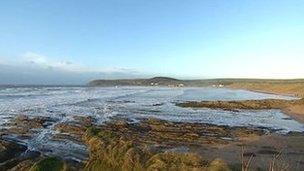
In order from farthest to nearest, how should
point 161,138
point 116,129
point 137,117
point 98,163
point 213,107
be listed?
point 213,107, point 137,117, point 116,129, point 161,138, point 98,163

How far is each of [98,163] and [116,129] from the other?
1289 cm

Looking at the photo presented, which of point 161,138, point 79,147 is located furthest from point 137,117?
point 79,147

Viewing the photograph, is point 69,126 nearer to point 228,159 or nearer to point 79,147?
point 79,147

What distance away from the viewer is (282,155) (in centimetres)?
1923

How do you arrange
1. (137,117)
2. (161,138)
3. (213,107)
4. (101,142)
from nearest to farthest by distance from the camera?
(101,142) → (161,138) → (137,117) → (213,107)

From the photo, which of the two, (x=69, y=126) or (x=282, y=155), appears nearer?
(x=282, y=155)

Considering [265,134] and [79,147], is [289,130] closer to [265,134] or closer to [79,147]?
[265,134]

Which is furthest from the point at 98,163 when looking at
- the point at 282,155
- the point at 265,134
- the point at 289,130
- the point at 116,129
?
the point at 289,130

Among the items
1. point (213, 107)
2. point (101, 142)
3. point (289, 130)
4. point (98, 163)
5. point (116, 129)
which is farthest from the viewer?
point (213, 107)

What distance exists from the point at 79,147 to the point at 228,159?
7.28m

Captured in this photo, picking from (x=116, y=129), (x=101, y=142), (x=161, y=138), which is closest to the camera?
(x=101, y=142)

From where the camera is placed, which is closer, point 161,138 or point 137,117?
point 161,138

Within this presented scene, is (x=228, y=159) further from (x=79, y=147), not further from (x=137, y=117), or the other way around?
(x=137, y=117)

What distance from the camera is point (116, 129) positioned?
2616cm
